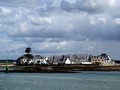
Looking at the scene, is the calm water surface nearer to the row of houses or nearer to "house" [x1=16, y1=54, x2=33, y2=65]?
the row of houses

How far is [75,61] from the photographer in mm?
173750

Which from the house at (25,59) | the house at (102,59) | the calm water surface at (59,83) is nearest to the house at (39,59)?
the house at (25,59)

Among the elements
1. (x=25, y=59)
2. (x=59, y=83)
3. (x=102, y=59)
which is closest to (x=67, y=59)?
(x=102, y=59)

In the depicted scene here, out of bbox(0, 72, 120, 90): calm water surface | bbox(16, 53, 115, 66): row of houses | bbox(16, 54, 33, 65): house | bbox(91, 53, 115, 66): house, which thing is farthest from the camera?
bbox(16, 54, 33, 65): house

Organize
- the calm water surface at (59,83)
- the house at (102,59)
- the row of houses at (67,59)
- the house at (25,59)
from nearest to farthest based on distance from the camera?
the calm water surface at (59,83) → the row of houses at (67,59) → the house at (102,59) → the house at (25,59)

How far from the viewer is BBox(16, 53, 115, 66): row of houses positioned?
571 ft

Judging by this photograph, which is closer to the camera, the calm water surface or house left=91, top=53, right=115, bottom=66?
the calm water surface

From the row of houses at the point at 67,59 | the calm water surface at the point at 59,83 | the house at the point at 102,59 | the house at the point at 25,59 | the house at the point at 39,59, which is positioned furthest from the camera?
the house at the point at 25,59

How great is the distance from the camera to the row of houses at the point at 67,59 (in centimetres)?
17400

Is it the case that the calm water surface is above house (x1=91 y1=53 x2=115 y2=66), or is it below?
below

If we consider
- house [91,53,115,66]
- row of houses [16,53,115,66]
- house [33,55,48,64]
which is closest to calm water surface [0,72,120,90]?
row of houses [16,53,115,66]

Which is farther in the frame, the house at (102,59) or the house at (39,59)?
the house at (39,59)

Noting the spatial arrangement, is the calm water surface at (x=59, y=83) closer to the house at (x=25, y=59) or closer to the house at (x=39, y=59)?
the house at (x=39, y=59)

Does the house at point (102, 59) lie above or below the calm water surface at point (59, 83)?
above
